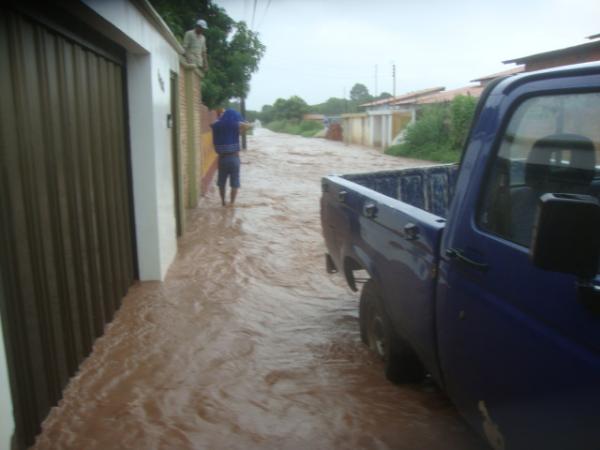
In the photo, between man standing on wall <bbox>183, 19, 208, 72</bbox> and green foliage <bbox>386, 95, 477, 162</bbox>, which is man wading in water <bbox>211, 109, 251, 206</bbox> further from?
green foliage <bbox>386, 95, 477, 162</bbox>

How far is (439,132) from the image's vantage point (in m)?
29.4

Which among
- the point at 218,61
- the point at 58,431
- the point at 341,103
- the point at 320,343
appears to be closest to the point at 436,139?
the point at 218,61

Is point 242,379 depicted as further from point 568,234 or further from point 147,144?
point 568,234

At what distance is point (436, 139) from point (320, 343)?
85.7ft

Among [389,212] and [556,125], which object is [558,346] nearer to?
[556,125]

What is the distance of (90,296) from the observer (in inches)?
173

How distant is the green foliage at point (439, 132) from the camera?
26.2m

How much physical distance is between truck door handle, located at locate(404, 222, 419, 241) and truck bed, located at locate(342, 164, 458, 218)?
6.49 ft

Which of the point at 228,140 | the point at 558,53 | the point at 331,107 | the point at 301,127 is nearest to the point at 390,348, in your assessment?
the point at 228,140

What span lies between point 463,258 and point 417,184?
8.64 feet

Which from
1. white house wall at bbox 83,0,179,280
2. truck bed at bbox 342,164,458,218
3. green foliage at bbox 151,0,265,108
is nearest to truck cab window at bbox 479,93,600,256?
truck bed at bbox 342,164,458,218

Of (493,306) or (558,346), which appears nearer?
(558,346)

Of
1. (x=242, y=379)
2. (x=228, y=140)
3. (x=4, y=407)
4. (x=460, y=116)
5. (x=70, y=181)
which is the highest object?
(x=460, y=116)

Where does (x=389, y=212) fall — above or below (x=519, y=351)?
above
